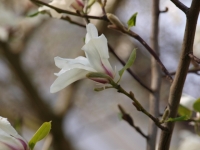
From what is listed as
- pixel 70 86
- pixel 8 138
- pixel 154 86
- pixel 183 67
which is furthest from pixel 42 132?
pixel 70 86

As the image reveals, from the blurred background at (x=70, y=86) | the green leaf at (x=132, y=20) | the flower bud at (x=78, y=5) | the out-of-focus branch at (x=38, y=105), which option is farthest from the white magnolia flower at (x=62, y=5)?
the out-of-focus branch at (x=38, y=105)

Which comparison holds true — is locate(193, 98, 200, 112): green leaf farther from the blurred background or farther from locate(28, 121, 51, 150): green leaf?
the blurred background

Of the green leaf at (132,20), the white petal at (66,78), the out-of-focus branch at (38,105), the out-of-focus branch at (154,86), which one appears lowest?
the out-of-focus branch at (38,105)

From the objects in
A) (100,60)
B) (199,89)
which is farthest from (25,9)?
(100,60)

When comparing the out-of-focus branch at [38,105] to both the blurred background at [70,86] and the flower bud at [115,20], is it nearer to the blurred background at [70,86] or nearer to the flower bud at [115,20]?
the blurred background at [70,86]

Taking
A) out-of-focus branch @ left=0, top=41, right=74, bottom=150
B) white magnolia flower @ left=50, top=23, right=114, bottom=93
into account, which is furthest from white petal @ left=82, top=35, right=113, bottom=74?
out-of-focus branch @ left=0, top=41, right=74, bottom=150
